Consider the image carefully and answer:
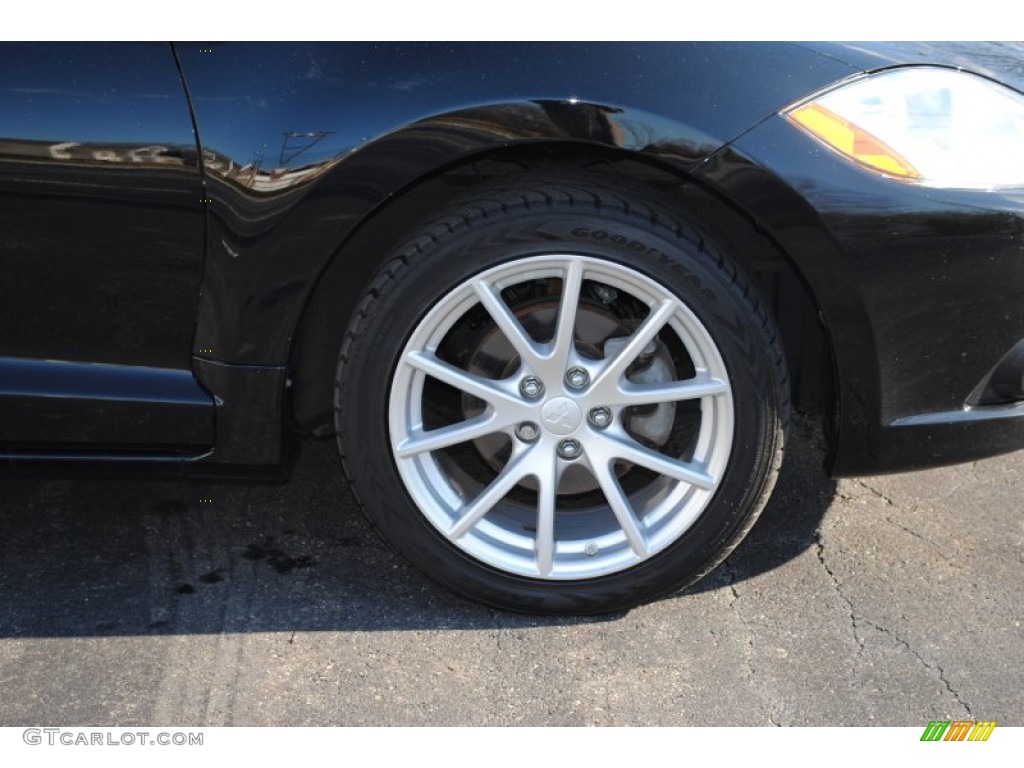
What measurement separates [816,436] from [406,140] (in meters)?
1.59

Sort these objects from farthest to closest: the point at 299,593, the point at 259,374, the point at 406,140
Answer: the point at 299,593 → the point at 259,374 → the point at 406,140

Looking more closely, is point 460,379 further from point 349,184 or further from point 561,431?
point 349,184

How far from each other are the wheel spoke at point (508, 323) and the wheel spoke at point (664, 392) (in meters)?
0.18

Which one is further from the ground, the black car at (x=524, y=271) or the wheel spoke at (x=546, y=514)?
the black car at (x=524, y=271)

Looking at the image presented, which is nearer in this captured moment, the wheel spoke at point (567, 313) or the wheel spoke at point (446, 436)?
the wheel spoke at point (567, 313)

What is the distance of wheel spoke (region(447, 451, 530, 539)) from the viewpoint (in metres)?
2.58

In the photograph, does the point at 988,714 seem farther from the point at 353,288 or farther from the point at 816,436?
the point at 353,288

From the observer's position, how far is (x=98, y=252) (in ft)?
7.86

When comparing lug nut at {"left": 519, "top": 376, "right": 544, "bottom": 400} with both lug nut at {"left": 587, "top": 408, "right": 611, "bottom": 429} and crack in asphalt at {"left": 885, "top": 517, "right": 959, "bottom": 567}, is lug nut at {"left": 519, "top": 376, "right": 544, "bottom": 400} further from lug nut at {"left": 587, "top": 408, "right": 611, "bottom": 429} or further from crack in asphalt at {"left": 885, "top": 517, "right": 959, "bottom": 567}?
crack in asphalt at {"left": 885, "top": 517, "right": 959, "bottom": 567}

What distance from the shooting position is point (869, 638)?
103 inches

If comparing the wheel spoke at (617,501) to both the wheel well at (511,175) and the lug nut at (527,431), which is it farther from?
the wheel well at (511,175)

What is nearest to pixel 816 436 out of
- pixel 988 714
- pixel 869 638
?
pixel 869 638

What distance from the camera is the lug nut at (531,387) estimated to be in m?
2.54
